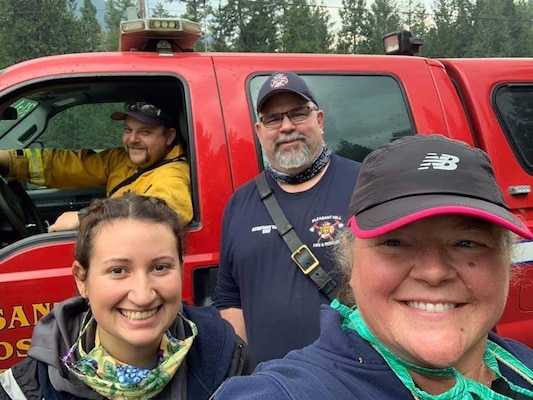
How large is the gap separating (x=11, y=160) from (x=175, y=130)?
3.47ft

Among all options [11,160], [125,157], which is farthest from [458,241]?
[11,160]

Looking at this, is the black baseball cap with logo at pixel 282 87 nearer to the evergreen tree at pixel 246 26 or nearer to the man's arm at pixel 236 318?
the man's arm at pixel 236 318

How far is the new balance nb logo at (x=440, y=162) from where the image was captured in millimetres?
1024

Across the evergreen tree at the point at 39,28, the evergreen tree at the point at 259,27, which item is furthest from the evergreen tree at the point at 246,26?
the evergreen tree at the point at 39,28

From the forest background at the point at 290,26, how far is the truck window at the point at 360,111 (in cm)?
2962

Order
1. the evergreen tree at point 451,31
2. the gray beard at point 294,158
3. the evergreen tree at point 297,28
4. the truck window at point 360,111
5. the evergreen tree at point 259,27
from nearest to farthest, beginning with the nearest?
1. the gray beard at point 294,158
2. the truck window at point 360,111
3. the evergreen tree at point 259,27
4. the evergreen tree at point 297,28
5. the evergreen tree at point 451,31

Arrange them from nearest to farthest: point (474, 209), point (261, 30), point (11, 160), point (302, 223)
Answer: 1. point (474, 209)
2. point (302, 223)
3. point (11, 160)
4. point (261, 30)

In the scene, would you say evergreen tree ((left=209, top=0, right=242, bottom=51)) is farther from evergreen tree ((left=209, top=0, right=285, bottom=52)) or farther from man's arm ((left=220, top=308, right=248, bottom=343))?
man's arm ((left=220, top=308, right=248, bottom=343))

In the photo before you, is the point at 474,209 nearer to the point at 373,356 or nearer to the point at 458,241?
the point at 458,241

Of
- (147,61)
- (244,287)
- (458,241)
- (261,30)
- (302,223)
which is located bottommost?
(244,287)

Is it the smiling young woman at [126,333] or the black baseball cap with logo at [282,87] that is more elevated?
the black baseball cap with logo at [282,87]

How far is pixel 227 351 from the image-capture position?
68.3 inches

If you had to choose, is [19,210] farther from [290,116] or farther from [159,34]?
[290,116]

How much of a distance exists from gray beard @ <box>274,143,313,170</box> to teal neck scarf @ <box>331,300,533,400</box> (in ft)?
3.84
